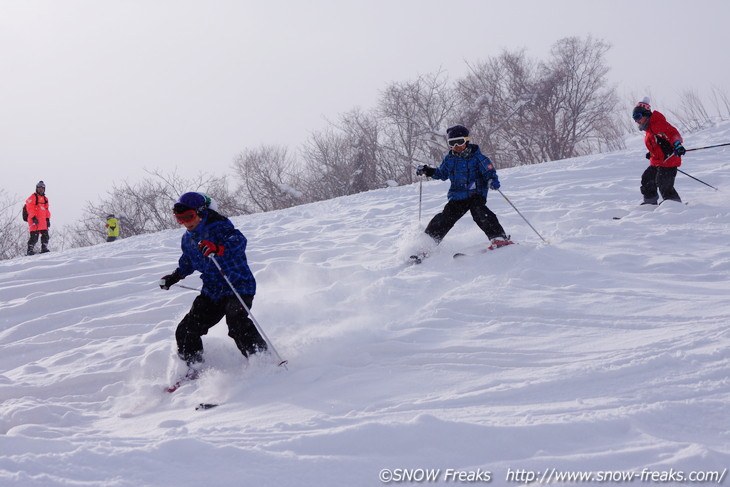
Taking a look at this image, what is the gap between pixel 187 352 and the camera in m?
3.81

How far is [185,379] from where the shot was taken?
12.3 feet

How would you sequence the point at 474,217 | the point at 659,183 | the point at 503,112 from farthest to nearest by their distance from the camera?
the point at 503,112 < the point at 659,183 < the point at 474,217

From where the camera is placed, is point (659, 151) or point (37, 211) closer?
point (659, 151)

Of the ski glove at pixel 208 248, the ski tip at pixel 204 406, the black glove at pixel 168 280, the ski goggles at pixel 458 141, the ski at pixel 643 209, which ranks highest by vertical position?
the ski goggles at pixel 458 141

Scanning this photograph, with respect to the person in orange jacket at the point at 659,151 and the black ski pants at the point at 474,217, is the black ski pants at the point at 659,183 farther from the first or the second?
the black ski pants at the point at 474,217

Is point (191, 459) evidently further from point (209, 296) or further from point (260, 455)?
point (209, 296)

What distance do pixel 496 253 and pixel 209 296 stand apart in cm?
322

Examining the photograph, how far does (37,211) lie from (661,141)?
13.5m

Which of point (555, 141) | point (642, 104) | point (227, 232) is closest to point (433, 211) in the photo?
point (642, 104)

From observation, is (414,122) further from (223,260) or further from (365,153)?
(223,260)

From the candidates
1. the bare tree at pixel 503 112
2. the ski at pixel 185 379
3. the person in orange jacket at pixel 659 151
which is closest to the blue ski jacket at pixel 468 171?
the person in orange jacket at pixel 659 151

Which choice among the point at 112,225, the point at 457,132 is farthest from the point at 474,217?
the point at 112,225

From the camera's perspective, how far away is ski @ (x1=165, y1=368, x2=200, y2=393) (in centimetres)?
364

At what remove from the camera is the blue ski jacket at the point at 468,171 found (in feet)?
19.0
